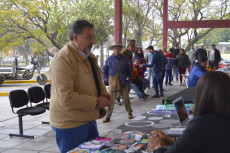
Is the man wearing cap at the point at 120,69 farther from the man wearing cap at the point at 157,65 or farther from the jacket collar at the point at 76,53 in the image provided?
the jacket collar at the point at 76,53

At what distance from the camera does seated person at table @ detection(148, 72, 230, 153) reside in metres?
1.66

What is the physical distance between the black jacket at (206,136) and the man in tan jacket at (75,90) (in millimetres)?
1058

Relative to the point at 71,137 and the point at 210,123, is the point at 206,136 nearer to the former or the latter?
the point at 210,123

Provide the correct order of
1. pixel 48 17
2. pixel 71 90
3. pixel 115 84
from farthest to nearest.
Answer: pixel 48 17, pixel 115 84, pixel 71 90

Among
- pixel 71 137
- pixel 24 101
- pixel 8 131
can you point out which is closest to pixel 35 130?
pixel 8 131

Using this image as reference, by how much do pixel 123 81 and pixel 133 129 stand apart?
3497 millimetres

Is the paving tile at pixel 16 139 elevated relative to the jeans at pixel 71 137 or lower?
lower

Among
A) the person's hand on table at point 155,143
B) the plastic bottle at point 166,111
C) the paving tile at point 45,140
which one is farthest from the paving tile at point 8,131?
the person's hand on table at point 155,143

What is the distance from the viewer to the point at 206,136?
165 cm

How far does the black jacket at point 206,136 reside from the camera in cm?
165

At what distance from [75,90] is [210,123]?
4.09 feet

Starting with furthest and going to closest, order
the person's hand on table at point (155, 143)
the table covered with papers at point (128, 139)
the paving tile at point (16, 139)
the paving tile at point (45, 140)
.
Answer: the paving tile at point (16, 139), the paving tile at point (45, 140), the table covered with papers at point (128, 139), the person's hand on table at point (155, 143)

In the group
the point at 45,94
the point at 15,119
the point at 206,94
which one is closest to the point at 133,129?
the point at 206,94

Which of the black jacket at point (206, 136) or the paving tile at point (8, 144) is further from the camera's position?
the paving tile at point (8, 144)
